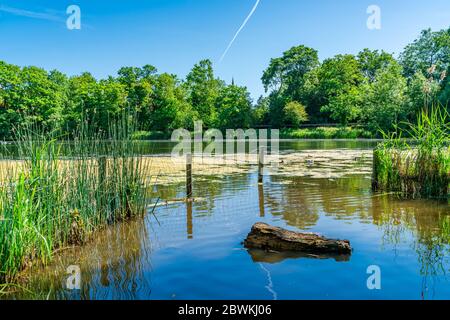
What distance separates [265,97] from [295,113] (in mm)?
18842

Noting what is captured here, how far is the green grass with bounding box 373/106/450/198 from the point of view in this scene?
25.9ft

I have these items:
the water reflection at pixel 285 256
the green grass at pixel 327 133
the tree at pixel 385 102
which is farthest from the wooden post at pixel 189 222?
the green grass at pixel 327 133

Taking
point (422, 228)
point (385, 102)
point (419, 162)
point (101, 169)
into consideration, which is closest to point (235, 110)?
point (385, 102)

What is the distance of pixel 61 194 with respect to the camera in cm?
516

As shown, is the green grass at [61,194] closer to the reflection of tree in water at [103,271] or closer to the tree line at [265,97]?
the reflection of tree in water at [103,271]

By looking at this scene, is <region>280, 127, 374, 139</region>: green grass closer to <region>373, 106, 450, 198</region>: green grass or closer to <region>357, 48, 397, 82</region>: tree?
<region>357, 48, 397, 82</region>: tree

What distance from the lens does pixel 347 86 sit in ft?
162

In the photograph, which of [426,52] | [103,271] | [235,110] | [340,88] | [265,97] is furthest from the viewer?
[265,97]

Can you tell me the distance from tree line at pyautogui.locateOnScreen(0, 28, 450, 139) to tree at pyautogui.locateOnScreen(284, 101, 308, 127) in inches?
4.9

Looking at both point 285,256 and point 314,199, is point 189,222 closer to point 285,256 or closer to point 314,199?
point 285,256

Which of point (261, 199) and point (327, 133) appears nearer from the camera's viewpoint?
point (261, 199)

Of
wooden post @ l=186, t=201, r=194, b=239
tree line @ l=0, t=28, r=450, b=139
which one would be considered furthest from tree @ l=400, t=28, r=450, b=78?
wooden post @ l=186, t=201, r=194, b=239
